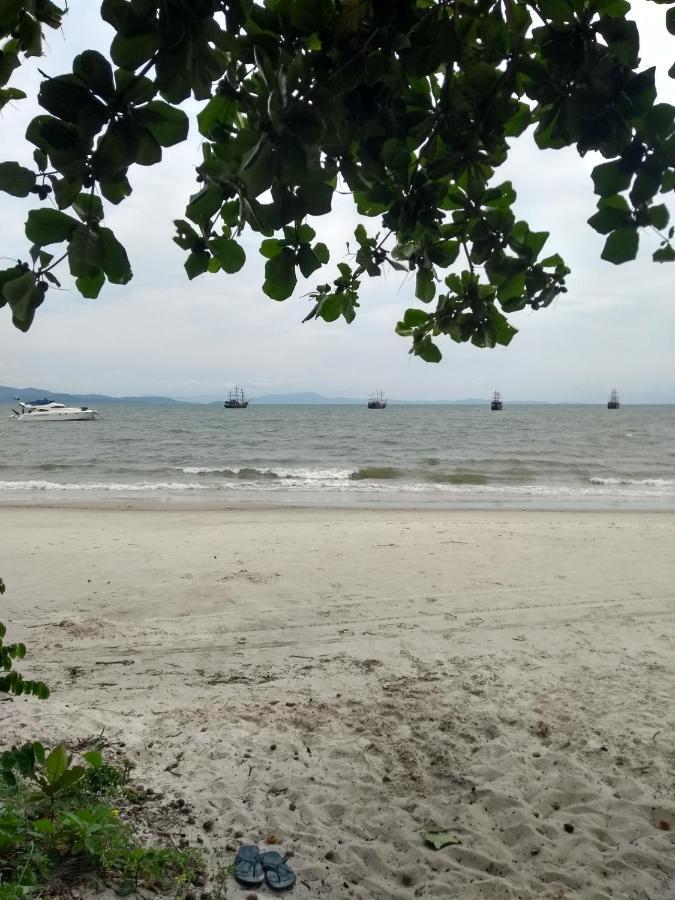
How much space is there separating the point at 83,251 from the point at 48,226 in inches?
2.6

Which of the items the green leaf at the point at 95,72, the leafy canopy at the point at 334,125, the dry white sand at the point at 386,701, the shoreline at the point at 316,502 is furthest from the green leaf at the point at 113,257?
the shoreline at the point at 316,502

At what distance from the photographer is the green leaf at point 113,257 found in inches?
44.4

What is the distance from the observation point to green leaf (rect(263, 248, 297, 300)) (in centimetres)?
146

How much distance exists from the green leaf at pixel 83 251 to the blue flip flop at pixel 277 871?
2.05m

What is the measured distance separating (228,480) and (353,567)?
10.7 meters

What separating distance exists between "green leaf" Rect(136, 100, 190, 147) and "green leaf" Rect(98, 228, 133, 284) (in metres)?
0.20

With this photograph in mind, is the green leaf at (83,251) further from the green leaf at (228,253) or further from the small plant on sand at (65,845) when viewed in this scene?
the small plant on sand at (65,845)

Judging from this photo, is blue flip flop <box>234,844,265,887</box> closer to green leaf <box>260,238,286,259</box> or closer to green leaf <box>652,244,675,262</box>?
green leaf <box>260,238,286,259</box>

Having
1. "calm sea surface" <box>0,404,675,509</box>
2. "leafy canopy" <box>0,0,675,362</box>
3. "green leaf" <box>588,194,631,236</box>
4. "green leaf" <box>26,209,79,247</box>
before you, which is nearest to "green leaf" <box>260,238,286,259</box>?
"leafy canopy" <box>0,0,675,362</box>

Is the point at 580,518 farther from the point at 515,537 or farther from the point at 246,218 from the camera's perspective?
the point at 246,218

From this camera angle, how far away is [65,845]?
78.4 inches

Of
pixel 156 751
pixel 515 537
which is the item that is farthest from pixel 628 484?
pixel 156 751

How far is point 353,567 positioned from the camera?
6633mm

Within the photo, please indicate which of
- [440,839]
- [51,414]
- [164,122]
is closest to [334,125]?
[164,122]
